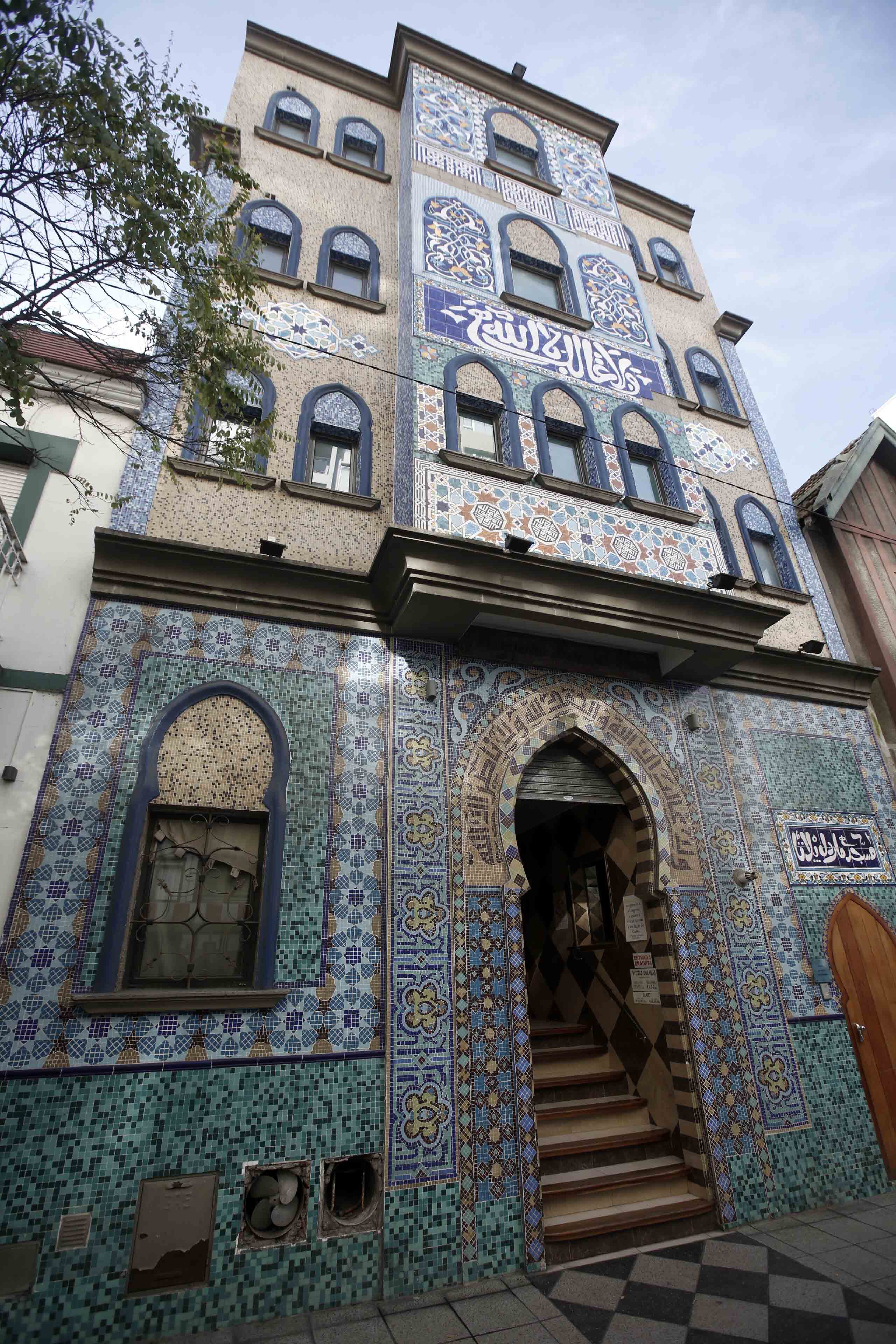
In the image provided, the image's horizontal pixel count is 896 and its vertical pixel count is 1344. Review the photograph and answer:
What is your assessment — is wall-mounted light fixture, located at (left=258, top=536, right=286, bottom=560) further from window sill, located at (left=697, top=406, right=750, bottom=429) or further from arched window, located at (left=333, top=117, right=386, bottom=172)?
window sill, located at (left=697, top=406, right=750, bottom=429)

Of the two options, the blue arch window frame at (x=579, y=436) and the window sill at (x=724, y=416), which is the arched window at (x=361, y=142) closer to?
the blue arch window frame at (x=579, y=436)

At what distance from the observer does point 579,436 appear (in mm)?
7293

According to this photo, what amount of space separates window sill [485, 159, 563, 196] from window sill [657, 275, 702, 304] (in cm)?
260

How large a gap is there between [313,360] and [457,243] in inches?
85.8

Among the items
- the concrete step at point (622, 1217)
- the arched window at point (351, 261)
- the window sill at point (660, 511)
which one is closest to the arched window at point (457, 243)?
the arched window at point (351, 261)

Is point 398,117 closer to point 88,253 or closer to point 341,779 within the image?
point 88,253

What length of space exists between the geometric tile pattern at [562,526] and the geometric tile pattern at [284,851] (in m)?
1.37

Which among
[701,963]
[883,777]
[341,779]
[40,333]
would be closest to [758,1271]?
[701,963]

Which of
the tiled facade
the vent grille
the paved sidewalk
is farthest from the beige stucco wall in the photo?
the paved sidewalk

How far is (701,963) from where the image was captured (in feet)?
18.6

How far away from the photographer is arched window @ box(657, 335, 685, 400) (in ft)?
32.6

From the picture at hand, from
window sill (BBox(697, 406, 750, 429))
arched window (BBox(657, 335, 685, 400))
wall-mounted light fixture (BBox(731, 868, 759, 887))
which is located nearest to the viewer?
wall-mounted light fixture (BBox(731, 868, 759, 887))

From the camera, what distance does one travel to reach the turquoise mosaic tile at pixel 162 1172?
3.63 meters

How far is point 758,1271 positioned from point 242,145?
11722mm
